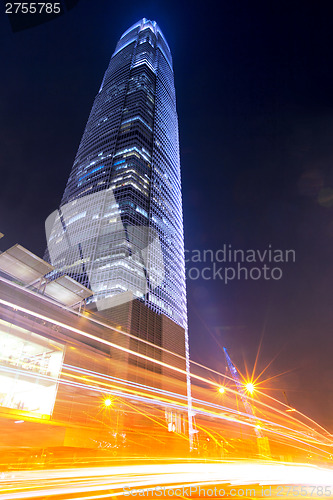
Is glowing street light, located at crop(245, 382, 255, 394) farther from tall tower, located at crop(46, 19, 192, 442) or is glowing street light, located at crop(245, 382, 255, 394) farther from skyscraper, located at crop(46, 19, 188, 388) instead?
skyscraper, located at crop(46, 19, 188, 388)

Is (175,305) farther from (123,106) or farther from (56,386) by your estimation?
(123,106)

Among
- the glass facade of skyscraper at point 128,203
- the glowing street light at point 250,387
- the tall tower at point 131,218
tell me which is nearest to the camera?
the glowing street light at point 250,387

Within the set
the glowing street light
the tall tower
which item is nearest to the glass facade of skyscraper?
the tall tower

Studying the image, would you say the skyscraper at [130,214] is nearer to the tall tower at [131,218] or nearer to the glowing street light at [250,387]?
the tall tower at [131,218]

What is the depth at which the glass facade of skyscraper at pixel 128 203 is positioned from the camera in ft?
278

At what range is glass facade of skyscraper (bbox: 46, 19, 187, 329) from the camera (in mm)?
84688

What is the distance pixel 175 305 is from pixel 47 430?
7484 centimetres

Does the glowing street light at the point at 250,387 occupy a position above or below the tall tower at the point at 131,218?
below

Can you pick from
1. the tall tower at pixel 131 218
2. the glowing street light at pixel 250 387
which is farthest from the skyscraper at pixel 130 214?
the glowing street light at pixel 250 387

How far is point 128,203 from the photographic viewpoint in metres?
94.2

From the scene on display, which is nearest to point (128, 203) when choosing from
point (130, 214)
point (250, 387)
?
point (130, 214)

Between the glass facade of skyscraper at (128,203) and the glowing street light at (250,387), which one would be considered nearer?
the glowing street light at (250,387)

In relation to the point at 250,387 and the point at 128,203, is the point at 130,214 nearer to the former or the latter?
the point at 128,203

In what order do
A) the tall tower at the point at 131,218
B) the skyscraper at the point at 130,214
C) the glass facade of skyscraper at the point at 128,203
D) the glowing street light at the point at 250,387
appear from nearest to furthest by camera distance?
the glowing street light at the point at 250,387 → the tall tower at the point at 131,218 → the skyscraper at the point at 130,214 → the glass facade of skyscraper at the point at 128,203
